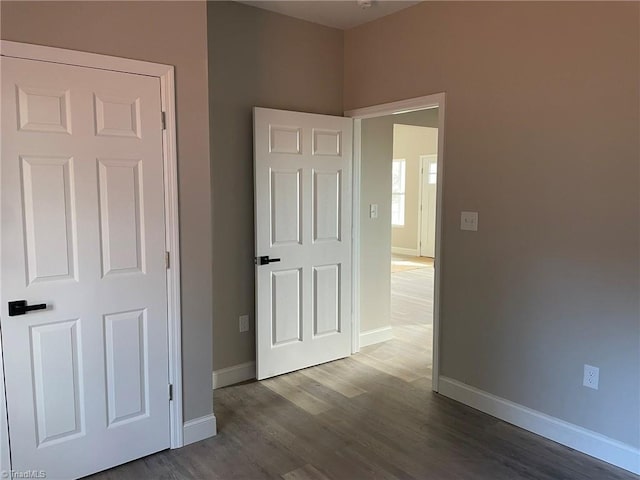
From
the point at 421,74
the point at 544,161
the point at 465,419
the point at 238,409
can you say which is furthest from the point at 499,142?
the point at 238,409

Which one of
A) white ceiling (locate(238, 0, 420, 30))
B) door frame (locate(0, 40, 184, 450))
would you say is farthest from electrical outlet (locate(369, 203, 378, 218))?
door frame (locate(0, 40, 184, 450))

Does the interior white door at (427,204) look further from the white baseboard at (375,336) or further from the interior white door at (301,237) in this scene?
the interior white door at (301,237)

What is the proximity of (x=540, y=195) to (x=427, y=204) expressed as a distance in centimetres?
705

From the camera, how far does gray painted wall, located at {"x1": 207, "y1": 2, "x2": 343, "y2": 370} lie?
329cm

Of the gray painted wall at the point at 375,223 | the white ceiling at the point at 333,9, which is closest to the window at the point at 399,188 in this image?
the gray painted wall at the point at 375,223

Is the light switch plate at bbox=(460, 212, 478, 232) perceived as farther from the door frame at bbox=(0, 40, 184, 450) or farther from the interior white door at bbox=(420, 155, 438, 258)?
the interior white door at bbox=(420, 155, 438, 258)

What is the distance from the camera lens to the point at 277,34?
11.6 feet

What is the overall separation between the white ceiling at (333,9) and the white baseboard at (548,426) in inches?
106

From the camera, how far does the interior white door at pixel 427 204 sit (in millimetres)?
9578

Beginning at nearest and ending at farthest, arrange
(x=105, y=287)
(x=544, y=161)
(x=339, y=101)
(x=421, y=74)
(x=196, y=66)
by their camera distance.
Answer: (x=105, y=287) < (x=196, y=66) < (x=544, y=161) < (x=421, y=74) < (x=339, y=101)

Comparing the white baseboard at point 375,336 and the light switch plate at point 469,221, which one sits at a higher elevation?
the light switch plate at point 469,221

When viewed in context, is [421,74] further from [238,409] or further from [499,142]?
[238,409]

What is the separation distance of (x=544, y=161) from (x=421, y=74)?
1127 mm

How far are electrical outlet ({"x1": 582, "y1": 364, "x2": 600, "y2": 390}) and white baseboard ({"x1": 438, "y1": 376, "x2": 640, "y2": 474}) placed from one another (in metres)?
0.26
